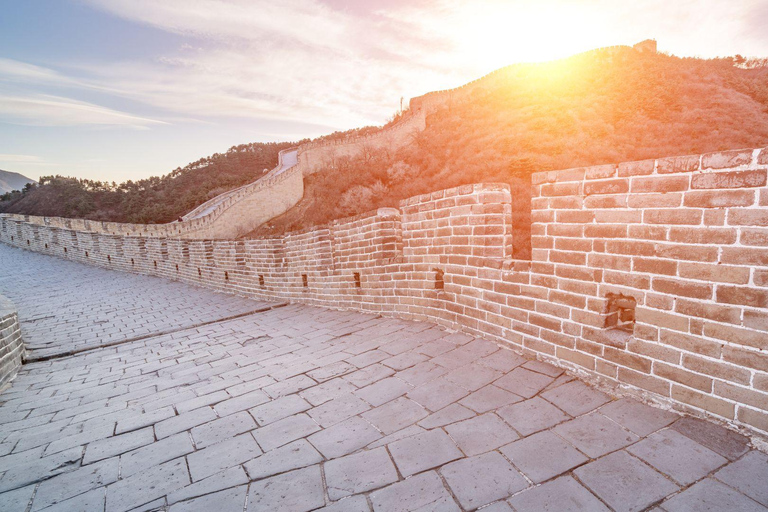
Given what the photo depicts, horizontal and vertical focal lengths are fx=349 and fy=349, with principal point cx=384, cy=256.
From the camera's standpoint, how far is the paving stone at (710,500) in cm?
135

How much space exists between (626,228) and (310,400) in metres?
2.42

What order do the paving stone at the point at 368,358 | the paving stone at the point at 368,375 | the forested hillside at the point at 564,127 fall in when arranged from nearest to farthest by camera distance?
the paving stone at the point at 368,375 → the paving stone at the point at 368,358 → the forested hillside at the point at 564,127

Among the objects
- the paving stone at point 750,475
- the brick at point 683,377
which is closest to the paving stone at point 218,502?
the paving stone at point 750,475

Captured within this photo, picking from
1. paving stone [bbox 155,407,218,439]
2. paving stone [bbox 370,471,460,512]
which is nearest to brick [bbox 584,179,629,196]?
paving stone [bbox 370,471,460,512]

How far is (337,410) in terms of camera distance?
2395 mm

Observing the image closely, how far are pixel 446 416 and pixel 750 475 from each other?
1.34 m

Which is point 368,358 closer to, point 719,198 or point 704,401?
point 704,401

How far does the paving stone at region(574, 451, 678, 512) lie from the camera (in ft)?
4.68

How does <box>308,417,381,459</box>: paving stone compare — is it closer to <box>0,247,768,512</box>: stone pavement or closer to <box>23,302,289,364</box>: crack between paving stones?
<box>0,247,768,512</box>: stone pavement

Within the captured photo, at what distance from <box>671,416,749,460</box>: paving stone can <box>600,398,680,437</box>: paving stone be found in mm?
62

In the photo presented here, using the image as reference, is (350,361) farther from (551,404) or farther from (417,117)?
(417,117)

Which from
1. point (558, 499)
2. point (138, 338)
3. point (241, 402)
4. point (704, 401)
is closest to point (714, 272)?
Result: point (704, 401)

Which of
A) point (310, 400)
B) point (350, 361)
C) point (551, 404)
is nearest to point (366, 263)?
point (350, 361)

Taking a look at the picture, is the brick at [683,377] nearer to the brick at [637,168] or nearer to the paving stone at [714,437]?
the paving stone at [714,437]
